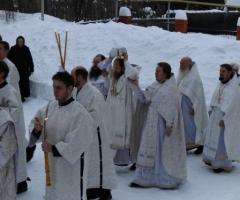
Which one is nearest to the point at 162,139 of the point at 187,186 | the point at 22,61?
the point at 187,186

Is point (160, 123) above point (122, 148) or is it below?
above

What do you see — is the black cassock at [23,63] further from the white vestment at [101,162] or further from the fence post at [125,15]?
the white vestment at [101,162]

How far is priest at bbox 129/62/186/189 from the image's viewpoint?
752cm

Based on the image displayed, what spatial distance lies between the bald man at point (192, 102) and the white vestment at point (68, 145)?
396cm

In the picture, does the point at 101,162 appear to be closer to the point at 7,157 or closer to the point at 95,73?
the point at 7,157

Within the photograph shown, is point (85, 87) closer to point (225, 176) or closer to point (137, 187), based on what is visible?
point (137, 187)

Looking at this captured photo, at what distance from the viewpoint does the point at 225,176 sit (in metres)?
8.39

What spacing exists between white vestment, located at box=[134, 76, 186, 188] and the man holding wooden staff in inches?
80.1

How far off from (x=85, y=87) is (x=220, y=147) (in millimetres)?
2993

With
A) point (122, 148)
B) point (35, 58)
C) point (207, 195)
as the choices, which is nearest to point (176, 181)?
point (207, 195)

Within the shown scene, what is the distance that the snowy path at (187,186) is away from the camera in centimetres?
727

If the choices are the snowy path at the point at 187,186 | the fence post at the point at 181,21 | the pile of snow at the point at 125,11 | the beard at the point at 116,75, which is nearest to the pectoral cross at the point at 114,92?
the beard at the point at 116,75

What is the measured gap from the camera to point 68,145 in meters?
5.38

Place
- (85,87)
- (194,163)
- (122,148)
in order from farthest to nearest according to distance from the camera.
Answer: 1. (194,163)
2. (122,148)
3. (85,87)
